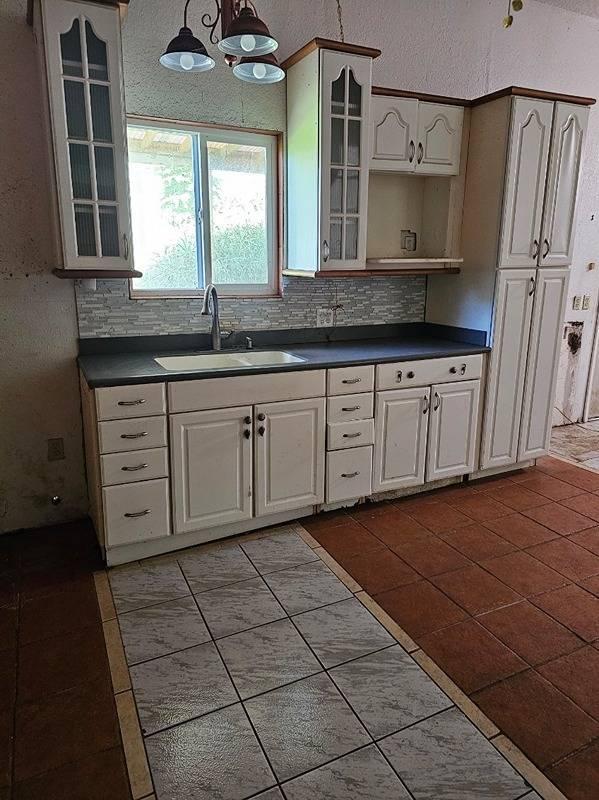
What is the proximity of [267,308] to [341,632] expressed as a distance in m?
1.81

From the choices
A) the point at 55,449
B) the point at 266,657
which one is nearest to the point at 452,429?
the point at 266,657

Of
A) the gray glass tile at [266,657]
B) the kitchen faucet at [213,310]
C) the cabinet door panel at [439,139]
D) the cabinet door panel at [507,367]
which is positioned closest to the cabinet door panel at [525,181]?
the cabinet door panel at [507,367]

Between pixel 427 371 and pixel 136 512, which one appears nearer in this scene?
pixel 136 512

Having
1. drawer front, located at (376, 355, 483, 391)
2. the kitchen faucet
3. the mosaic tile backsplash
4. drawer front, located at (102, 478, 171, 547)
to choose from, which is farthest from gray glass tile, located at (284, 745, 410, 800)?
the mosaic tile backsplash

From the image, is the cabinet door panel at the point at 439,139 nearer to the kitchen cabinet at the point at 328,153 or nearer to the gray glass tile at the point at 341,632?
the kitchen cabinet at the point at 328,153

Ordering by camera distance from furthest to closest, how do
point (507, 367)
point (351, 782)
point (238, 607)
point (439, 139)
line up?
point (507, 367) → point (439, 139) → point (238, 607) → point (351, 782)

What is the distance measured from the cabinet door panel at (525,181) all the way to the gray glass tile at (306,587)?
1945 millimetres

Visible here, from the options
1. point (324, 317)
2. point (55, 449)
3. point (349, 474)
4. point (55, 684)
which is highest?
point (324, 317)

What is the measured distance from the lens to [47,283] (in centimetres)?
266

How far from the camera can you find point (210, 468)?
2.55 metres

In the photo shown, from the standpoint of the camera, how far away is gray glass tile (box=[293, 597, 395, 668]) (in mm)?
1939

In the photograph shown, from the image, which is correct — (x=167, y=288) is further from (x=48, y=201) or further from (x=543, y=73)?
(x=543, y=73)

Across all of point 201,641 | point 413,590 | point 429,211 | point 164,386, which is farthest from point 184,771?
point 429,211

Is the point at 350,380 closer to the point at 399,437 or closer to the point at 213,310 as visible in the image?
the point at 399,437
